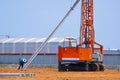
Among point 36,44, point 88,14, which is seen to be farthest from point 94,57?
point 36,44

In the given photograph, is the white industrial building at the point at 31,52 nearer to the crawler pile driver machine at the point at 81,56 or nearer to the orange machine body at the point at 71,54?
the crawler pile driver machine at the point at 81,56

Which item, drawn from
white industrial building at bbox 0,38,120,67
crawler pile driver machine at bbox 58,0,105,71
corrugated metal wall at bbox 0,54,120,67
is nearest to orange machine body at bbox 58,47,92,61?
crawler pile driver machine at bbox 58,0,105,71

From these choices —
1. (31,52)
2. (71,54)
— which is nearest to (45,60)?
(31,52)

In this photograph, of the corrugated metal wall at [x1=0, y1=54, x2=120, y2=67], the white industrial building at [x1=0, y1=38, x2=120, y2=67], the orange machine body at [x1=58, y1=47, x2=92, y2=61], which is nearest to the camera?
the orange machine body at [x1=58, y1=47, x2=92, y2=61]

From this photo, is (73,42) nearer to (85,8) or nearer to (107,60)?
(85,8)

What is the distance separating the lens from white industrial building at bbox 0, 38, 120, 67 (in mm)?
82438

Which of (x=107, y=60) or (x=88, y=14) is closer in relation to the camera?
(x=88, y=14)

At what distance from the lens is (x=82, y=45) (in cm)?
5309

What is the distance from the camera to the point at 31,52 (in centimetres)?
8625

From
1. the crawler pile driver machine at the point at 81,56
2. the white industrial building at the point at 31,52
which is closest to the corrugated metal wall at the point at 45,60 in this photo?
the white industrial building at the point at 31,52

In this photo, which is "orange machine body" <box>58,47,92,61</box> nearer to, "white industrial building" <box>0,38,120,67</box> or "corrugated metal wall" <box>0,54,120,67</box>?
"corrugated metal wall" <box>0,54,120,67</box>

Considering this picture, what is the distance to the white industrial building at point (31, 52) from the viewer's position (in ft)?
270

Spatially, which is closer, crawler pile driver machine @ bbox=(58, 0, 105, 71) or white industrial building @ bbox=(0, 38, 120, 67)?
crawler pile driver machine @ bbox=(58, 0, 105, 71)

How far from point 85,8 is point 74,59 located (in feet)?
26.0
